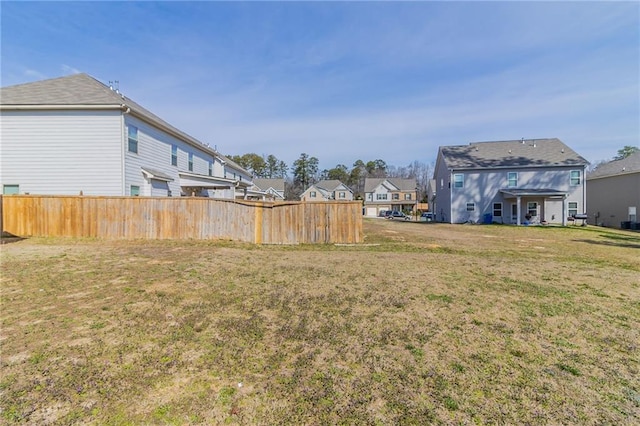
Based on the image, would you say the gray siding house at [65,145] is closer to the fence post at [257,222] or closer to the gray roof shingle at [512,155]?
the fence post at [257,222]

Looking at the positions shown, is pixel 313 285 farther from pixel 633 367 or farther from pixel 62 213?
pixel 62 213

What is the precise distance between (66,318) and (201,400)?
2870 mm

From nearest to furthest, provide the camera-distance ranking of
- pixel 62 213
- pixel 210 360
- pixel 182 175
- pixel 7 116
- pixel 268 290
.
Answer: pixel 210 360, pixel 268 290, pixel 62 213, pixel 7 116, pixel 182 175

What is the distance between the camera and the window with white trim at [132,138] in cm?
1359

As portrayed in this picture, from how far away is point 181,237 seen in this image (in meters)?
11.4

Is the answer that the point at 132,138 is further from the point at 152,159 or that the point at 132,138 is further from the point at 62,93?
the point at 62,93

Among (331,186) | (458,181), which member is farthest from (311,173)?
(458,181)

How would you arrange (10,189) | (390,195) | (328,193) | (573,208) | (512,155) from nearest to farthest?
(10,189) → (573,208) → (512,155) → (390,195) → (328,193)

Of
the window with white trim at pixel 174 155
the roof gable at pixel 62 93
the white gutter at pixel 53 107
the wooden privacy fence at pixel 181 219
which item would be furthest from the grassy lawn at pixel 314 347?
the window with white trim at pixel 174 155

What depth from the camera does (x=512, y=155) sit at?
2647 centimetres

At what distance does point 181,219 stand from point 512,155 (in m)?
27.8

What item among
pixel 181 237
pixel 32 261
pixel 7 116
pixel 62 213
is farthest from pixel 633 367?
pixel 7 116

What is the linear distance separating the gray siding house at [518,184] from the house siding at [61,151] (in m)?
24.6

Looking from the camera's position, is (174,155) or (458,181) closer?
(174,155)
